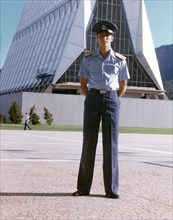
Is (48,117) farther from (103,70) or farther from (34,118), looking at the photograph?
(103,70)

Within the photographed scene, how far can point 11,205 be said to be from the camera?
4438 mm

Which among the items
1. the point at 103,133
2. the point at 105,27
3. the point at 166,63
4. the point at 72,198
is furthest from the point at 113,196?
the point at 166,63

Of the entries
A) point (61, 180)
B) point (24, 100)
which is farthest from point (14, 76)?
point (61, 180)

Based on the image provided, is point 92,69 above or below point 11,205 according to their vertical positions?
above

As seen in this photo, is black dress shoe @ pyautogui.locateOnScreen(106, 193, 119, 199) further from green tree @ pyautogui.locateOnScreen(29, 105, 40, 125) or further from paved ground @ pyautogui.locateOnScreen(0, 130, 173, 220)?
green tree @ pyautogui.locateOnScreen(29, 105, 40, 125)

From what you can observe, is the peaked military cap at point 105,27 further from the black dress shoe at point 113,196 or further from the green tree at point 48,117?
the green tree at point 48,117

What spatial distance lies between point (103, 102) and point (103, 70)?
335 millimetres

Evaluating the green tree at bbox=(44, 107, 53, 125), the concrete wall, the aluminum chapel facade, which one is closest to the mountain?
the aluminum chapel facade

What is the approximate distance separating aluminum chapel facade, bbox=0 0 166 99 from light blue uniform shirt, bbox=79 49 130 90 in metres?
50.9

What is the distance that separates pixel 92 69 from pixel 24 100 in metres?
43.7

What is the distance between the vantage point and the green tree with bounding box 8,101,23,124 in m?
46.2

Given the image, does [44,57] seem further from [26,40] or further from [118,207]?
[118,207]

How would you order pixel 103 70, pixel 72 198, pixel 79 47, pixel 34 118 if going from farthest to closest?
pixel 79 47
pixel 34 118
pixel 103 70
pixel 72 198

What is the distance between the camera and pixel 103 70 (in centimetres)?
500
